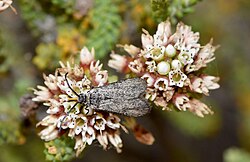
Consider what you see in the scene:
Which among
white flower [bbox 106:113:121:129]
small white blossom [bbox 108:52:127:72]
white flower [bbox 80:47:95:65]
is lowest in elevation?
white flower [bbox 106:113:121:129]

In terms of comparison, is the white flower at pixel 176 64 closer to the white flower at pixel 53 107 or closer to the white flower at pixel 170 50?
the white flower at pixel 170 50

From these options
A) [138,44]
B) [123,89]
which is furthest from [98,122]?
[138,44]

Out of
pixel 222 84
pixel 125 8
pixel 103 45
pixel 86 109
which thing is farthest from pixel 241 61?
pixel 86 109

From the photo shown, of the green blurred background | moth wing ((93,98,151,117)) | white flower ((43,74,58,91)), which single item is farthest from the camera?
the green blurred background

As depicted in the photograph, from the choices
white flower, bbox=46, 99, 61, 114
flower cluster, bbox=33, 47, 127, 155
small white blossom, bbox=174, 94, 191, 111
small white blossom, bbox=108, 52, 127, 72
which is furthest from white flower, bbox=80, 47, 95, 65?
small white blossom, bbox=174, 94, 191, 111

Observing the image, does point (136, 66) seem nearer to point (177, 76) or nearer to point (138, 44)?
point (177, 76)

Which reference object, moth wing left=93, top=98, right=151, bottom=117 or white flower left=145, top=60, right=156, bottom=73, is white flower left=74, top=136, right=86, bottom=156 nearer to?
moth wing left=93, top=98, right=151, bottom=117

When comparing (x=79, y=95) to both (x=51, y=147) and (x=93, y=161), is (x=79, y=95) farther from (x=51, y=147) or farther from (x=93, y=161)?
(x=93, y=161)
